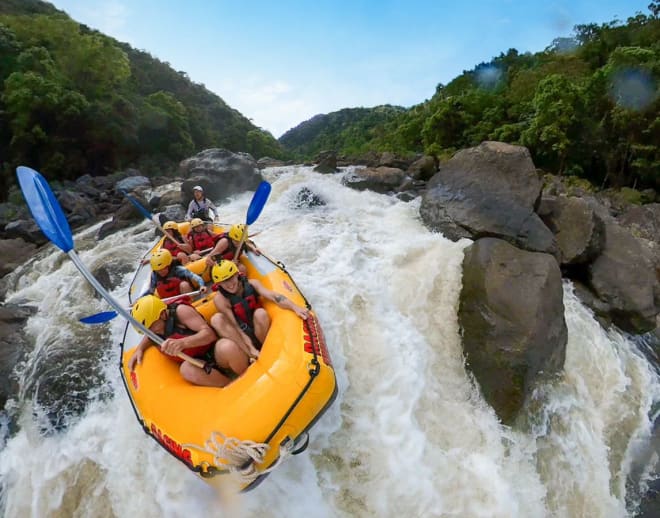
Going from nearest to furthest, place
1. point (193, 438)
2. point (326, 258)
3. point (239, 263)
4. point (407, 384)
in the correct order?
point (193, 438), point (407, 384), point (239, 263), point (326, 258)

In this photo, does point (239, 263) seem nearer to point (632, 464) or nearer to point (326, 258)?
point (326, 258)

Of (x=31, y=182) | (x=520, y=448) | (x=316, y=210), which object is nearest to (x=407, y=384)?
(x=520, y=448)

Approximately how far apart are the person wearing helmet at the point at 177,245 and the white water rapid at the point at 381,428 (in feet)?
3.07

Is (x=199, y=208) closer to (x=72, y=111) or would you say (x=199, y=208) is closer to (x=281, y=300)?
(x=281, y=300)

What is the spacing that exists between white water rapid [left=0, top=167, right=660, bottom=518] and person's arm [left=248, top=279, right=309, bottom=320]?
86cm

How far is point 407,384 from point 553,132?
500 inches

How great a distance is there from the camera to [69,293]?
18.3 ft

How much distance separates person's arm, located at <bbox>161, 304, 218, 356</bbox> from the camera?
9.07 feet

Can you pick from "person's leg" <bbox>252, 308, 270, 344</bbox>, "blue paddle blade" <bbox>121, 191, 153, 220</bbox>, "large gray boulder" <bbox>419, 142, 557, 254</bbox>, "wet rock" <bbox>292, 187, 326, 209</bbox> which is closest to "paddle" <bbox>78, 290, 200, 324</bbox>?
"person's leg" <bbox>252, 308, 270, 344</bbox>

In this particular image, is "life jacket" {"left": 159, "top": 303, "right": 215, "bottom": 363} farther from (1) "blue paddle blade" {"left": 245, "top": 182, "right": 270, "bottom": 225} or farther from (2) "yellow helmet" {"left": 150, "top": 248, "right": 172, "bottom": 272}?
(1) "blue paddle blade" {"left": 245, "top": 182, "right": 270, "bottom": 225}

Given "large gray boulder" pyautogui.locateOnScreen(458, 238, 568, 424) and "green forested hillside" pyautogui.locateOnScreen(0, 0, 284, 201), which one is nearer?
"large gray boulder" pyautogui.locateOnScreen(458, 238, 568, 424)

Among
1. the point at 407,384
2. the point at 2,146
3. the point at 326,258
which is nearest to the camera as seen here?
the point at 407,384

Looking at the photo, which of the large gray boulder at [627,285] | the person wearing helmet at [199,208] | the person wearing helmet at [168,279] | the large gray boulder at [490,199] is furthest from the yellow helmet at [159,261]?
the large gray boulder at [627,285]

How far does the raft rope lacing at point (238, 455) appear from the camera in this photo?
7.53ft
